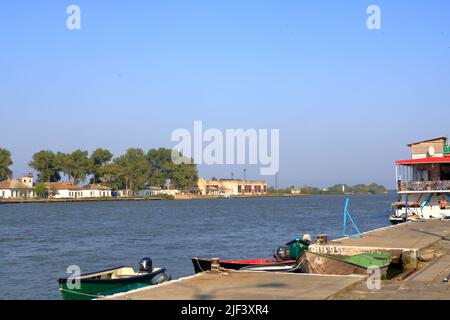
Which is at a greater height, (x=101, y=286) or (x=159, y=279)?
(x=159, y=279)

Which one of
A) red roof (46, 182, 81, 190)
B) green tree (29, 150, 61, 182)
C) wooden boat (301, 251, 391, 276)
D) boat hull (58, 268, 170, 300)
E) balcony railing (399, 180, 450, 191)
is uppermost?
green tree (29, 150, 61, 182)

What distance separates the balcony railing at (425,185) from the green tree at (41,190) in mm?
143622

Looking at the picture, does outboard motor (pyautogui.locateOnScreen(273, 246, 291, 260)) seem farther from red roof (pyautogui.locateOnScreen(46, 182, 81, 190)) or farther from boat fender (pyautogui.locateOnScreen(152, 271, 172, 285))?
red roof (pyautogui.locateOnScreen(46, 182, 81, 190))

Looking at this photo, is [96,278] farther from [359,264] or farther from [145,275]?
[359,264]

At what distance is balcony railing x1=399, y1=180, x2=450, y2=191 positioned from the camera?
4990 centimetres

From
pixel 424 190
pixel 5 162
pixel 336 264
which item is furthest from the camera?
pixel 5 162

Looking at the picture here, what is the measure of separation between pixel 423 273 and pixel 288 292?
18.2ft

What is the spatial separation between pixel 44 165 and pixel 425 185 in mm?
155118

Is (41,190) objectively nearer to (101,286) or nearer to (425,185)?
(425,185)

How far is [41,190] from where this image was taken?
178m

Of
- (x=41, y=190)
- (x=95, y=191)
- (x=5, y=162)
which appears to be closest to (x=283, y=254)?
(x=41, y=190)

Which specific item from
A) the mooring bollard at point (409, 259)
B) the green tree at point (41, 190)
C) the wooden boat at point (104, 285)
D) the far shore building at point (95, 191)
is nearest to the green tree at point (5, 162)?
the green tree at point (41, 190)

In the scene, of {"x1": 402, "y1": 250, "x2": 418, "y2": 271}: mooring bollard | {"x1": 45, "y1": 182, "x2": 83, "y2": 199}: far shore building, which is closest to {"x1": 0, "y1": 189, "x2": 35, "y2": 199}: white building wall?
{"x1": 45, "y1": 182, "x2": 83, "y2": 199}: far shore building

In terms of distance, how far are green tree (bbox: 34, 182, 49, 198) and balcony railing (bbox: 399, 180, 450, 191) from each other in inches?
5654
